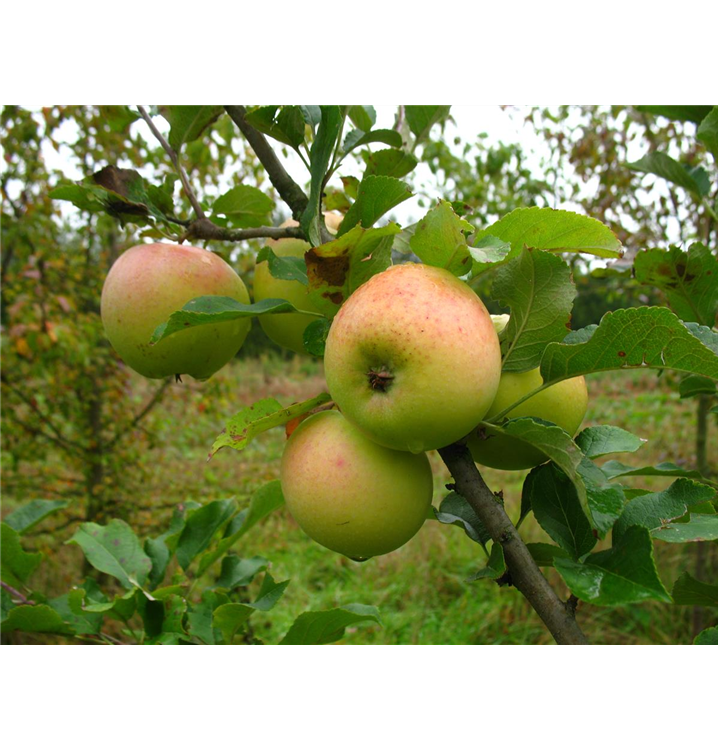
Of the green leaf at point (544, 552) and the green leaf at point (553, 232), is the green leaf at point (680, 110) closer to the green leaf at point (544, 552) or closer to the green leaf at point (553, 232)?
the green leaf at point (553, 232)

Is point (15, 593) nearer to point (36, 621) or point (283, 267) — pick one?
point (36, 621)

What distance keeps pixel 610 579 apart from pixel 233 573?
32.8 inches

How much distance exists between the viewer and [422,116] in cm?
92

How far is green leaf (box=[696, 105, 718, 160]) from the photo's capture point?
0.94m

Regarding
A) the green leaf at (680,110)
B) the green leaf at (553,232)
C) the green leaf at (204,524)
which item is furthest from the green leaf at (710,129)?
the green leaf at (204,524)

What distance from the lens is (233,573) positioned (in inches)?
48.4

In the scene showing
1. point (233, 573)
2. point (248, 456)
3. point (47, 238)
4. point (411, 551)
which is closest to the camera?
point (233, 573)

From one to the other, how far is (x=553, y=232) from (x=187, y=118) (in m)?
0.52

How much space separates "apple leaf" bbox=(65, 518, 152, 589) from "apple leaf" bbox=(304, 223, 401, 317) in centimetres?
70

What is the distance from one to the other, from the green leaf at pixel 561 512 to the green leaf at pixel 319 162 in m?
0.33

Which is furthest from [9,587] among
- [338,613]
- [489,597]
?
[489,597]

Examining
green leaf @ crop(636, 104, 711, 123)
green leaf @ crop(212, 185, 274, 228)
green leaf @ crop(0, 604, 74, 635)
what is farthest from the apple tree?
green leaf @ crop(636, 104, 711, 123)

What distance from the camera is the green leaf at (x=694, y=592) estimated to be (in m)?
0.77

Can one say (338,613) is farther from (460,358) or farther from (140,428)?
(140,428)
